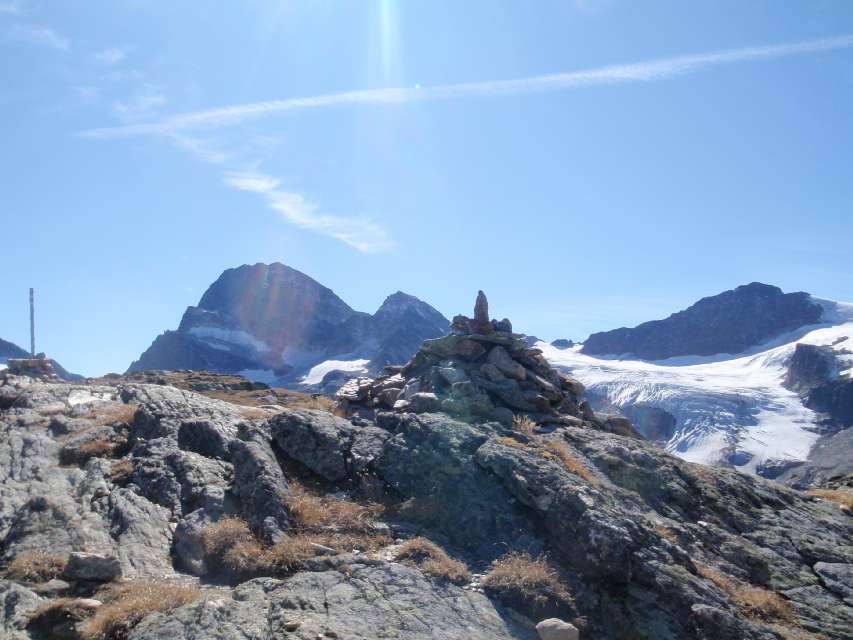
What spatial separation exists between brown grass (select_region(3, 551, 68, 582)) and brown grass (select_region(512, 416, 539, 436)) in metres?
12.5

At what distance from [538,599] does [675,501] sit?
8041 millimetres

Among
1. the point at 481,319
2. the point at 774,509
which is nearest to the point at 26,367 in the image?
the point at 481,319

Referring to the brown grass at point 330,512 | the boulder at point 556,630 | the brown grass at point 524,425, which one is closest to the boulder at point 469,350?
the brown grass at point 524,425

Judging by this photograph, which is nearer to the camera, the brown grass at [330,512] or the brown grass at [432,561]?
the brown grass at [432,561]

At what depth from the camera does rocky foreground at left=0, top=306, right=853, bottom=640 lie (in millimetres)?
11609

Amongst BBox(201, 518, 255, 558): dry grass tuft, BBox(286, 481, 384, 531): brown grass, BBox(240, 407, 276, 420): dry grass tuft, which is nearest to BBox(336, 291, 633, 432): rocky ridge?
BBox(240, 407, 276, 420): dry grass tuft

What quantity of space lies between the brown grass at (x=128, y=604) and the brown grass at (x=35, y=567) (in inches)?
50.6

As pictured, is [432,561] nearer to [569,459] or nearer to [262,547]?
[262,547]

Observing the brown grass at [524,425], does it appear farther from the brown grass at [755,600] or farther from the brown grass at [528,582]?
the brown grass at [528,582]

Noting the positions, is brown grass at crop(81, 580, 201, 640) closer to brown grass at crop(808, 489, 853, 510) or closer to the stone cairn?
the stone cairn

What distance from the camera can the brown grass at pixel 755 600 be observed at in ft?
47.1

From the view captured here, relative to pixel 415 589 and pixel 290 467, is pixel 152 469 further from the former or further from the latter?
pixel 415 589

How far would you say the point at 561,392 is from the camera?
27.0 meters

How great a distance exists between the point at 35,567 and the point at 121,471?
4.62m
